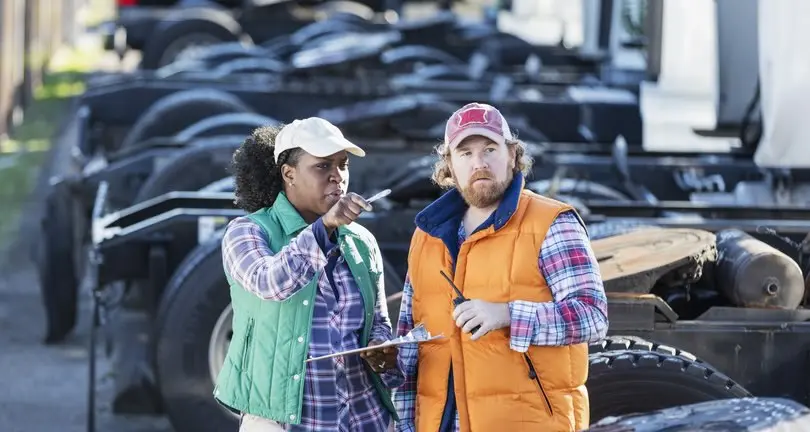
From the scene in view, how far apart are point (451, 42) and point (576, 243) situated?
16.8 metres

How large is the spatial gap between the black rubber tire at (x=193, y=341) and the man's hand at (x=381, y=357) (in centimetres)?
285

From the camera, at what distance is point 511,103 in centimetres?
1243

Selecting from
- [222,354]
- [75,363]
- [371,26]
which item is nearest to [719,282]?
[222,354]

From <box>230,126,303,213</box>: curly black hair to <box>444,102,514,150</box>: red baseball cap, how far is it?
47 centimetres

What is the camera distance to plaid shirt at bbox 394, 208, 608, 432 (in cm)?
385

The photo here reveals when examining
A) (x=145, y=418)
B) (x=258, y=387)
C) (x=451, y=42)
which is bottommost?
(x=145, y=418)

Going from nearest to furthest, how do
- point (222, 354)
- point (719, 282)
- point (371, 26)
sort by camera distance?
1. point (719, 282)
2. point (222, 354)
3. point (371, 26)

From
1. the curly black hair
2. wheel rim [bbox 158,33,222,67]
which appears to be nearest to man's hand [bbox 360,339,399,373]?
the curly black hair

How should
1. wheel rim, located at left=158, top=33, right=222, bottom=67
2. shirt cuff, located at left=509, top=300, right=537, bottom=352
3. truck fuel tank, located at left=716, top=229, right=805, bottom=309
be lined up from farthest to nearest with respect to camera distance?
wheel rim, located at left=158, top=33, right=222, bottom=67
truck fuel tank, located at left=716, top=229, right=805, bottom=309
shirt cuff, located at left=509, top=300, right=537, bottom=352

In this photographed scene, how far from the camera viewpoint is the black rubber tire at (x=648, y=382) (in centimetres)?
516

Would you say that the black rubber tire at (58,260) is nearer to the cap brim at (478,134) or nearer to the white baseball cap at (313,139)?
the white baseball cap at (313,139)

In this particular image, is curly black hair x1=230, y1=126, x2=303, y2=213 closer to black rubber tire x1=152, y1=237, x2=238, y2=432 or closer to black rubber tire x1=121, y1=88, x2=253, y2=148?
black rubber tire x1=152, y1=237, x2=238, y2=432

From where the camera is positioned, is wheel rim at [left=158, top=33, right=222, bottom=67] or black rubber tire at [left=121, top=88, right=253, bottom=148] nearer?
black rubber tire at [left=121, top=88, right=253, bottom=148]

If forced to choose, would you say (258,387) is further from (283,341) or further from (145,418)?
(145,418)
